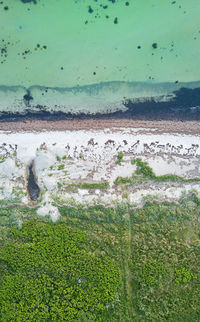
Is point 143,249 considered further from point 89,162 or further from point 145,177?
point 89,162

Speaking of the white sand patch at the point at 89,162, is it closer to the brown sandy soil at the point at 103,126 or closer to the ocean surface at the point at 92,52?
the brown sandy soil at the point at 103,126

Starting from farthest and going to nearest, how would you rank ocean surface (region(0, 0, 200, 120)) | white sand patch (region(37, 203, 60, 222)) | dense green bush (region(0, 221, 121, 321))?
1. ocean surface (region(0, 0, 200, 120))
2. white sand patch (region(37, 203, 60, 222))
3. dense green bush (region(0, 221, 121, 321))

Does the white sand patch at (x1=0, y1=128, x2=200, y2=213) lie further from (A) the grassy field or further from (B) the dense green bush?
(B) the dense green bush

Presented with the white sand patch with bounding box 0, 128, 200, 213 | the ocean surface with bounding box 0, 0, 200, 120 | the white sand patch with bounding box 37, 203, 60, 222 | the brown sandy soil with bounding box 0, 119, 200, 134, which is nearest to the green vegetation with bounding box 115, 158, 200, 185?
the white sand patch with bounding box 0, 128, 200, 213

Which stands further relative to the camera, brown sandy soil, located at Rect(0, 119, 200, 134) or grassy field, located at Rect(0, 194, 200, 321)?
brown sandy soil, located at Rect(0, 119, 200, 134)

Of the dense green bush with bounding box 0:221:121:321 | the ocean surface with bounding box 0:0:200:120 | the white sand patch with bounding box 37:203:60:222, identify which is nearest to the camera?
the dense green bush with bounding box 0:221:121:321

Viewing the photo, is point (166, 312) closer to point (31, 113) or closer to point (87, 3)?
point (31, 113)

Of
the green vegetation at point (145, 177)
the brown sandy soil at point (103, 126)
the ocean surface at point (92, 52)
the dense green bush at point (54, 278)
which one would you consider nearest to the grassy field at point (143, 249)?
the dense green bush at point (54, 278)

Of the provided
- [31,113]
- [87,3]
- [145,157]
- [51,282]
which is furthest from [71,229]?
[87,3]
